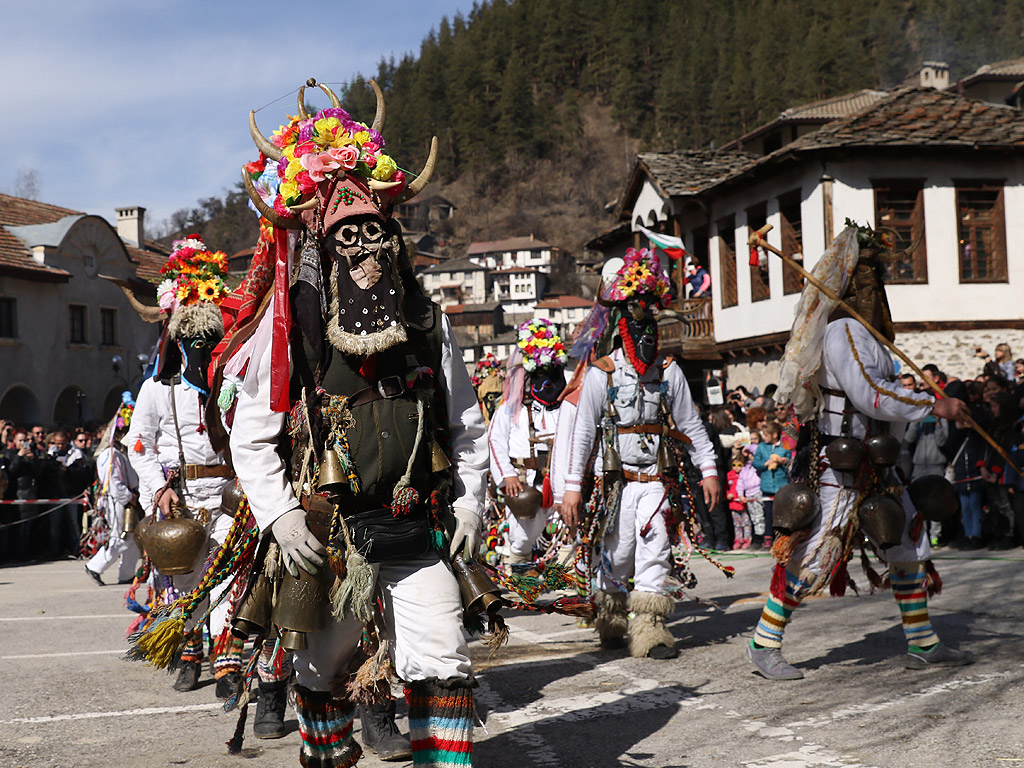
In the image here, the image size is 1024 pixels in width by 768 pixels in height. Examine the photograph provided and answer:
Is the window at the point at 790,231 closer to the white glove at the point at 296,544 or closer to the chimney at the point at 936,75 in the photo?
the chimney at the point at 936,75

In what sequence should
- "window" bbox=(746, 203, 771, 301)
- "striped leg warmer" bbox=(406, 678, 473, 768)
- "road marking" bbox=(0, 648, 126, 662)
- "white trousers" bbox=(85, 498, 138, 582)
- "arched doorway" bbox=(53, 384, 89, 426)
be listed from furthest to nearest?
"arched doorway" bbox=(53, 384, 89, 426) → "window" bbox=(746, 203, 771, 301) → "white trousers" bbox=(85, 498, 138, 582) → "road marking" bbox=(0, 648, 126, 662) → "striped leg warmer" bbox=(406, 678, 473, 768)

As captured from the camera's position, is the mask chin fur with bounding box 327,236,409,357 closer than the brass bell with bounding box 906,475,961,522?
Yes

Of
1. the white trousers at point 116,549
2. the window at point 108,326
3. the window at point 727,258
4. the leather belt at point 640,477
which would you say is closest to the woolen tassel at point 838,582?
the leather belt at point 640,477

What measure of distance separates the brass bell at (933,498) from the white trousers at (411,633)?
3652 millimetres

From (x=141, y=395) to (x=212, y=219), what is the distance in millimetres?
92813

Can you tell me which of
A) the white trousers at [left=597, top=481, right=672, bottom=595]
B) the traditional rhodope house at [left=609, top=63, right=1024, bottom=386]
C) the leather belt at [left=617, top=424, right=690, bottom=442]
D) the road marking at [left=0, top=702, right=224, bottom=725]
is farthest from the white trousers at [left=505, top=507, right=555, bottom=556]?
the traditional rhodope house at [left=609, top=63, right=1024, bottom=386]

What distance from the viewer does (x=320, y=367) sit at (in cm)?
400

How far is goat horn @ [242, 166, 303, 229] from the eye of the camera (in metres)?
4.05

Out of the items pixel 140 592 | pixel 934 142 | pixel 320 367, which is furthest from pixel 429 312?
pixel 934 142

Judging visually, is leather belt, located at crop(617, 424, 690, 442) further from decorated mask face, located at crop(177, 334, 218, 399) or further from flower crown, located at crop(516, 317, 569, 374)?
flower crown, located at crop(516, 317, 569, 374)

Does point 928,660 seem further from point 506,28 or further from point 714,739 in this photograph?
point 506,28

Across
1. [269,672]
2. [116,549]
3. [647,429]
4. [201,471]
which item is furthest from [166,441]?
[116,549]

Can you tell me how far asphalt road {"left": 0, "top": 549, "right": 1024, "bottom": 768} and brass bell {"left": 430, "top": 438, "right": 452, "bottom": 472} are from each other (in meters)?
1.57

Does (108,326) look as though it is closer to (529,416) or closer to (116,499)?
(116,499)
